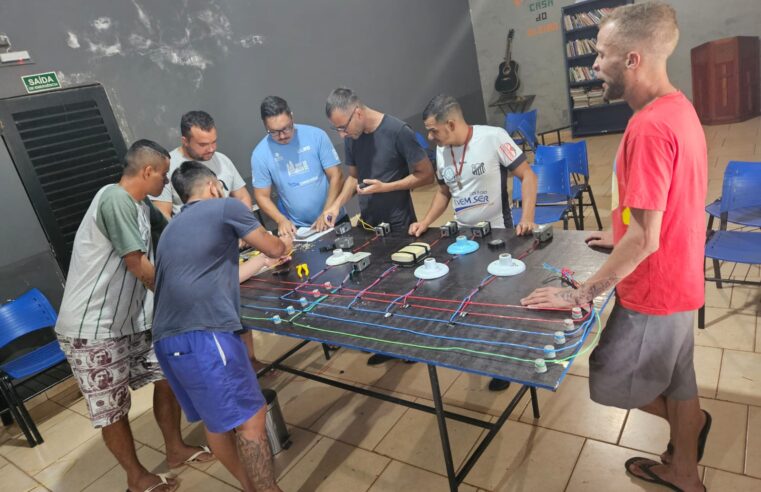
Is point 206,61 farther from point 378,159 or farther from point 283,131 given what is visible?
point 378,159

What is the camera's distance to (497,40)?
849 cm

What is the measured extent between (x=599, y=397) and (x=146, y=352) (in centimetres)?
204

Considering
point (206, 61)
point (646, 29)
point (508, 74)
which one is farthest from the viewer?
point (508, 74)

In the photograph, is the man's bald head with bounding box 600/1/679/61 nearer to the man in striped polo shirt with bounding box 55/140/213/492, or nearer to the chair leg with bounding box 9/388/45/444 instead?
the man in striped polo shirt with bounding box 55/140/213/492

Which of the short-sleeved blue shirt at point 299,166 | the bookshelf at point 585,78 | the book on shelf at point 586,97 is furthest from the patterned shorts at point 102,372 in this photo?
the book on shelf at point 586,97

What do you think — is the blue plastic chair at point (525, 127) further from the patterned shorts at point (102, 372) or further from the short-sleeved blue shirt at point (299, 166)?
the patterned shorts at point (102, 372)

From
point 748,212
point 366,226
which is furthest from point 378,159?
point 748,212

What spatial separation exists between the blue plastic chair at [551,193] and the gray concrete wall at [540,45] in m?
5.04

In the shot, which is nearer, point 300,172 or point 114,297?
point 114,297

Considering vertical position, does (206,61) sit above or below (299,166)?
above

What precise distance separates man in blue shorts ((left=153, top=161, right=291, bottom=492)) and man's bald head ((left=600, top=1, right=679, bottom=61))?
131 cm

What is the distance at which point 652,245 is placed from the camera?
1.30m

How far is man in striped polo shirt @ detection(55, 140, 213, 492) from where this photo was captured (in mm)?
1985

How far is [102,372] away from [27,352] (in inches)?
61.5
